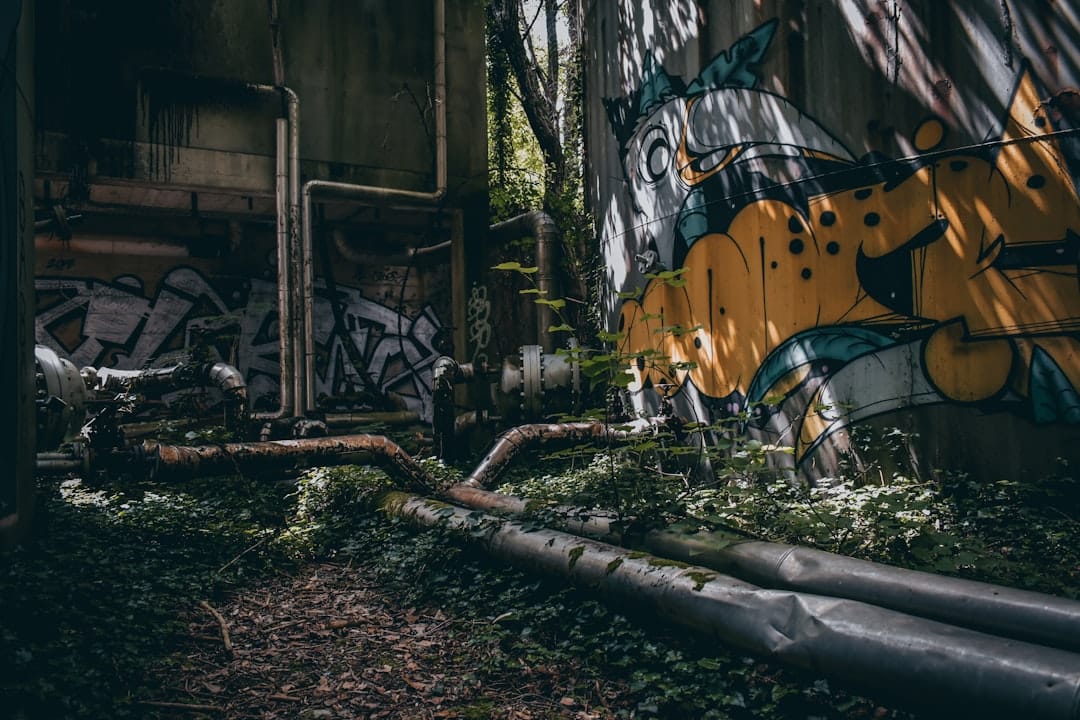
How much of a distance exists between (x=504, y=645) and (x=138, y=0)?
10901 mm

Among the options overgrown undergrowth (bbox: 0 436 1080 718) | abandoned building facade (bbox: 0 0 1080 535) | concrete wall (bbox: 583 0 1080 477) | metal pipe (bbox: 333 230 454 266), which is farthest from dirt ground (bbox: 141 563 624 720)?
metal pipe (bbox: 333 230 454 266)

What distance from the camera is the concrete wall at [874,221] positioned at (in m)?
5.79

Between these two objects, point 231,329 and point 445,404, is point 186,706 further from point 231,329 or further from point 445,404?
point 231,329

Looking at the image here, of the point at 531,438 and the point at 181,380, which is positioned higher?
the point at 181,380

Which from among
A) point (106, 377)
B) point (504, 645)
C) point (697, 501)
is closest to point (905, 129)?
point (697, 501)

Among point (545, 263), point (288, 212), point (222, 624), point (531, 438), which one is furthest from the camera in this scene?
point (545, 263)

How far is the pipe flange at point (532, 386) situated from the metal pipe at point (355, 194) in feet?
12.2

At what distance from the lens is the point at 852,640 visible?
3.01 meters

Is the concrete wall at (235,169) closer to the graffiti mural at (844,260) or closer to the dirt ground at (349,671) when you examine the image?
the graffiti mural at (844,260)

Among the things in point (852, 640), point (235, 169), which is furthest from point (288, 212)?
point (852, 640)

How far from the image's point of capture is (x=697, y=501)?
5.96m

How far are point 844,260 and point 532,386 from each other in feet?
13.1

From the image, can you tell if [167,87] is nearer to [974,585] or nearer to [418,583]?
[418,583]

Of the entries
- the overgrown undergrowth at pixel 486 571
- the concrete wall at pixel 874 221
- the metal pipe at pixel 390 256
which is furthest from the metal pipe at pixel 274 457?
the metal pipe at pixel 390 256
